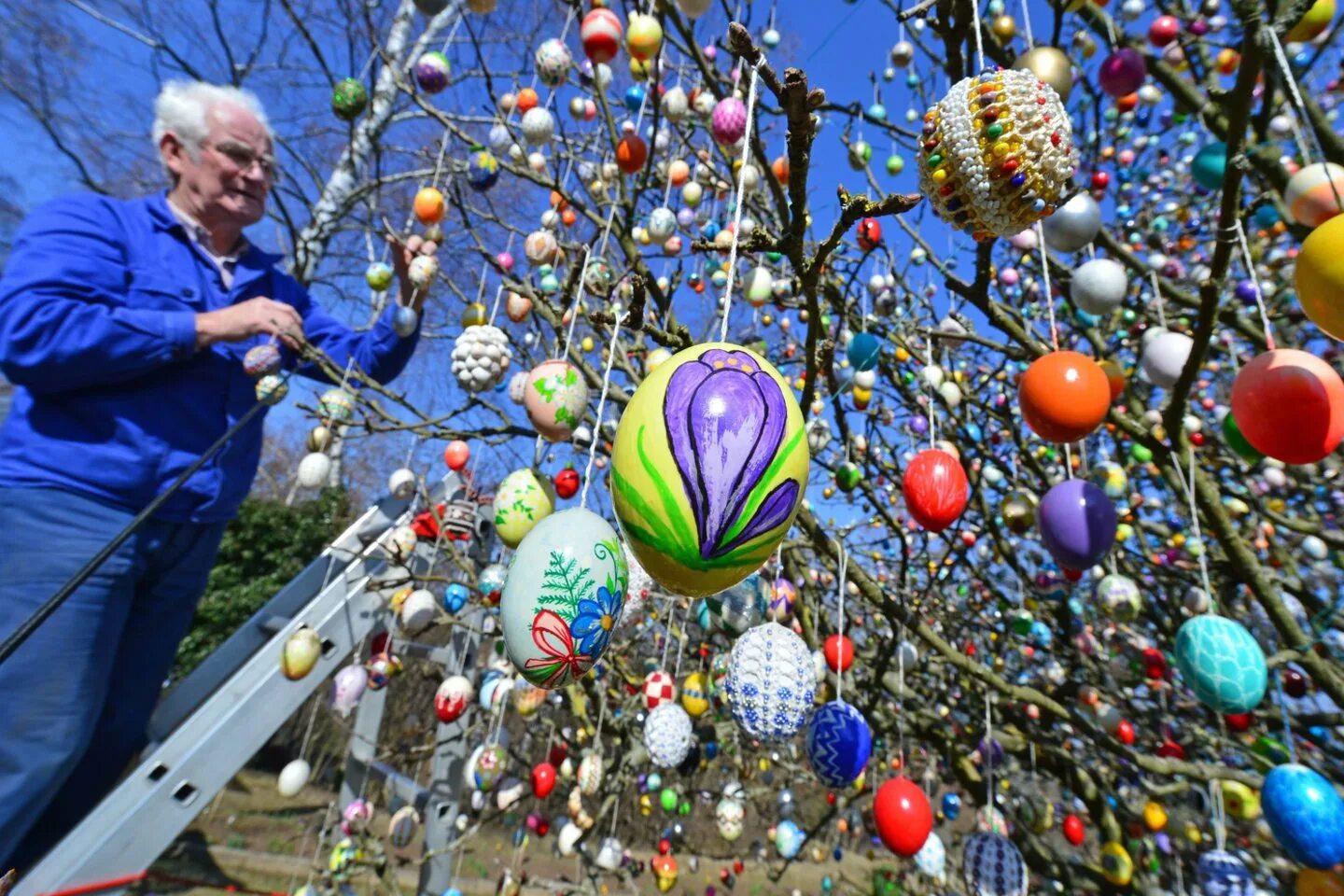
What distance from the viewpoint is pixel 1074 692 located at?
2.54 metres

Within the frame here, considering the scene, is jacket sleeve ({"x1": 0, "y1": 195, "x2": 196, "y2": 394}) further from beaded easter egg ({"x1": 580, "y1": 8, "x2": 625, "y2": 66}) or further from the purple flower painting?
the purple flower painting

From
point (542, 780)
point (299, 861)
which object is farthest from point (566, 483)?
point (299, 861)

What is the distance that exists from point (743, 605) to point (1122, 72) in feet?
6.57

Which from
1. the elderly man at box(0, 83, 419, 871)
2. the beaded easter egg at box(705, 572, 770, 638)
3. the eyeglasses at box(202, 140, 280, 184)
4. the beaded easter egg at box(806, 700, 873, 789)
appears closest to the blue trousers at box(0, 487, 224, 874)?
the elderly man at box(0, 83, 419, 871)

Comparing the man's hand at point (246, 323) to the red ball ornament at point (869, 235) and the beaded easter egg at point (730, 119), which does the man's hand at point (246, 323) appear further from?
the red ball ornament at point (869, 235)

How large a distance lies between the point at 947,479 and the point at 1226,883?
1.34 m

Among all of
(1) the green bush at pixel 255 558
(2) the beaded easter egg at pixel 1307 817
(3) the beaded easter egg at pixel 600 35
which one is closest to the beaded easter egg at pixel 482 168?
(3) the beaded easter egg at pixel 600 35

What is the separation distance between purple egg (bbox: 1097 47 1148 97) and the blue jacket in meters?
2.83

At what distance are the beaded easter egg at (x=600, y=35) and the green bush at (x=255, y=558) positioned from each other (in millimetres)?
5496

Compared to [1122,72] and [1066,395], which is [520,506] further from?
[1122,72]

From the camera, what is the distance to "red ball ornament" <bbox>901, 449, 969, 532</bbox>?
1.57 metres

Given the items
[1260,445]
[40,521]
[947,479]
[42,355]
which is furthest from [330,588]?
[1260,445]

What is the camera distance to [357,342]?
2.62m

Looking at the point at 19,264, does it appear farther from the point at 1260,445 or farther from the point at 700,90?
the point at 1260,445
